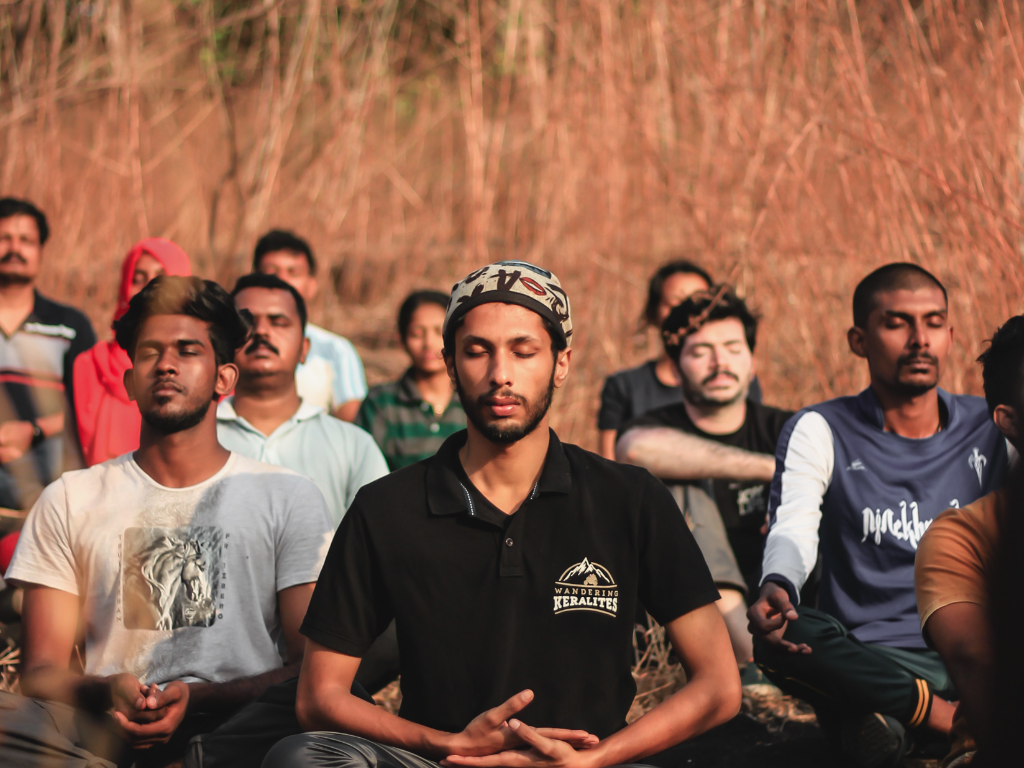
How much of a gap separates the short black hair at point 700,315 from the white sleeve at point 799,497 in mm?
827

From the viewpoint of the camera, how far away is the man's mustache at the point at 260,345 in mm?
3588

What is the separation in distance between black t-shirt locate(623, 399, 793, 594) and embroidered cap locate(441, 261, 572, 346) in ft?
5.36

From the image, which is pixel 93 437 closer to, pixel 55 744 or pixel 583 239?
pixel 55 744

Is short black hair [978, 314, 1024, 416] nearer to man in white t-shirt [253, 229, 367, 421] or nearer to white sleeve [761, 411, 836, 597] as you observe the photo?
white sleeve [761, 411, 836, 597]

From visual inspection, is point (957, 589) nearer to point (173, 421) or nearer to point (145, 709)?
point (145, 709)

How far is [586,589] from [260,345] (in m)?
1.84

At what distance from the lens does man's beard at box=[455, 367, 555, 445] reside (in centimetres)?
220

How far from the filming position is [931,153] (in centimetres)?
400

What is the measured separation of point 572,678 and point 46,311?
321 cm

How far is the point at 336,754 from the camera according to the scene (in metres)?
1.96

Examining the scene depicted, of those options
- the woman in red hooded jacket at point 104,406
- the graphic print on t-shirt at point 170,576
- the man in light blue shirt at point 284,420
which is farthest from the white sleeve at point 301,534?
the woman in red hooded jacket at point 104,406

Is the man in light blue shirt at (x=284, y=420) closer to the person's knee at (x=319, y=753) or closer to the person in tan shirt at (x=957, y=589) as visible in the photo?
the person's knee at (x=319, y=753)

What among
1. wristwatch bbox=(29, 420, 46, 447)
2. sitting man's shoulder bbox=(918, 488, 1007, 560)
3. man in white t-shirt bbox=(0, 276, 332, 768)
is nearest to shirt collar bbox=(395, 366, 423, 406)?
wristwatch bbox=(29, 420, 46, 447)

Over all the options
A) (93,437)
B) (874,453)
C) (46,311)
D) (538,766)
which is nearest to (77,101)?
(46,311)
